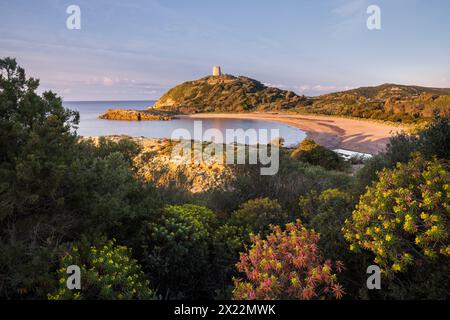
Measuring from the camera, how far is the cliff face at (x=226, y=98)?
69875 millimetres

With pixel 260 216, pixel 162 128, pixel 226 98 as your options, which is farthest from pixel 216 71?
pixel 260 216

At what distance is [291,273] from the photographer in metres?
3.23

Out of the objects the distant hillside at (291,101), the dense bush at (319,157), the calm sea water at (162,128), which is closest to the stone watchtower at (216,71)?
the distant hillside at (291,101)

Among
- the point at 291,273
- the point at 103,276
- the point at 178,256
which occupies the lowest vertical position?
the point at 178,256

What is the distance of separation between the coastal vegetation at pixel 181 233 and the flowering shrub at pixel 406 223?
0.01 m

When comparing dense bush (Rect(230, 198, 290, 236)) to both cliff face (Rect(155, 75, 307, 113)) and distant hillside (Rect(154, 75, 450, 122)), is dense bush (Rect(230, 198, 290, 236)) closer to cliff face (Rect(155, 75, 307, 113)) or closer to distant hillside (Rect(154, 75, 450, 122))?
distant hillside (Rect(154, 75, 450, 122))

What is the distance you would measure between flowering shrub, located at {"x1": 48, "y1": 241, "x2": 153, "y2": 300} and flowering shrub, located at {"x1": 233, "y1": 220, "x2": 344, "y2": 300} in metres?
1.08

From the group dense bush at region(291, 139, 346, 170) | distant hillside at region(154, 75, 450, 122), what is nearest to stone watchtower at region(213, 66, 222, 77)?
distant hillside at region(154, 75, 450, 122)

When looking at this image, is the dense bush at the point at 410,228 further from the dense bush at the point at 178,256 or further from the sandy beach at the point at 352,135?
the sandy beach at the point at 352,135

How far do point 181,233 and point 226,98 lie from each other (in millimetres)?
75042

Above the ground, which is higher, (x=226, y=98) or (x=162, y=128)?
(x=226, y=98)

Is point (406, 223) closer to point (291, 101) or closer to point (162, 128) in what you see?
point (162, 128)

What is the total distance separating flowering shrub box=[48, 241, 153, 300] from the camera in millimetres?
3258
